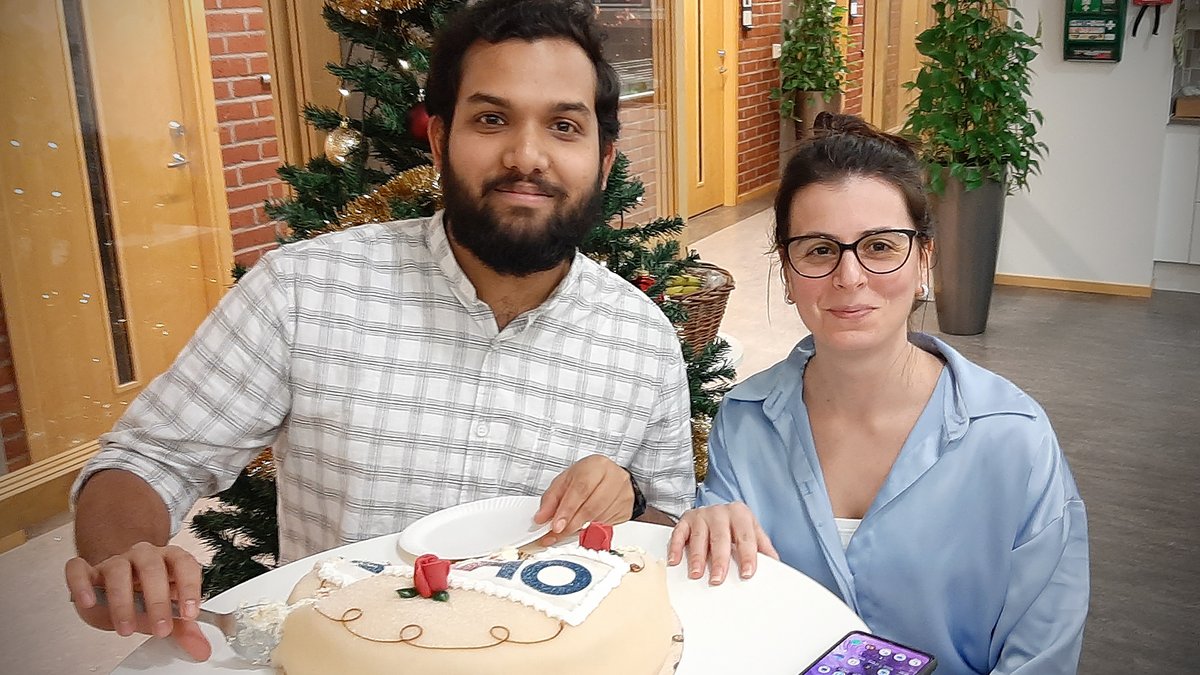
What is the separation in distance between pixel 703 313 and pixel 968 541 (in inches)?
50.6

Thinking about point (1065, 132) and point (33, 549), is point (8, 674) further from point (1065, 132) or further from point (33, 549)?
point (1065, 132)

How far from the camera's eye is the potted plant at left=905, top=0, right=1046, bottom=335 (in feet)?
15.3

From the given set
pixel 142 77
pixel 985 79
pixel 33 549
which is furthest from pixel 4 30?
pixel 985 79

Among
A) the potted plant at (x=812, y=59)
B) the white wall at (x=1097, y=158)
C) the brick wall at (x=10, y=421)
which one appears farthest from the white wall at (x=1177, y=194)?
the brick wall at (x=10, y=421)

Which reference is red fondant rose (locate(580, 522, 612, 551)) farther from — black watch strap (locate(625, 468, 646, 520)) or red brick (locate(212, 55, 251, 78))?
red brick (locate(212, 55, 251, 78))

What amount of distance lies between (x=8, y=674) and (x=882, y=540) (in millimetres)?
2237

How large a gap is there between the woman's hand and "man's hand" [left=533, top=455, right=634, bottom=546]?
11 centimetres

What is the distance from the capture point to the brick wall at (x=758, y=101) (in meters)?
7.88

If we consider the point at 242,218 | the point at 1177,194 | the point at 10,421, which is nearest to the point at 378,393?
the point at 10,421

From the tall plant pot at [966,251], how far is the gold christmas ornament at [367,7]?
11.2ft

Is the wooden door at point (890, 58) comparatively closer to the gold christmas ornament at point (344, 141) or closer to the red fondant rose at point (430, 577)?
the gold christmas ornament at point (344, 141)

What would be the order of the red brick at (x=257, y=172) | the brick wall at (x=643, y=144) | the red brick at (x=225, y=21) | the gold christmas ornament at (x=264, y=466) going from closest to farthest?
the gold christmas ornament at (x=264, y=466) → the red brick at (x=225, y=21) → the red brick at (x=257, y=172) → the brick wall at (x=643, y=144)

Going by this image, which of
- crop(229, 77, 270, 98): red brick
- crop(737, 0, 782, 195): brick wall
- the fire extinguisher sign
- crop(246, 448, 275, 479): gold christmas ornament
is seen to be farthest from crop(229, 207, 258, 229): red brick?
crop(737, 0, 782, 195): brick wall

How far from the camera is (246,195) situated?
385cm
